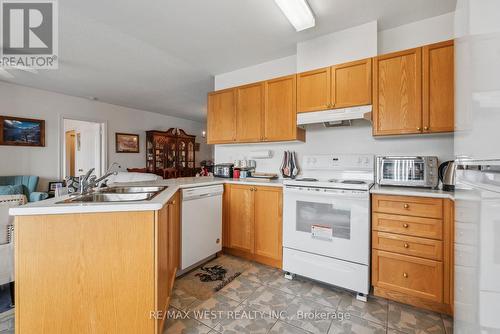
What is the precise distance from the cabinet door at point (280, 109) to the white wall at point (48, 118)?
175 inches

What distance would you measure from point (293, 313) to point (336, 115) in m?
1.80

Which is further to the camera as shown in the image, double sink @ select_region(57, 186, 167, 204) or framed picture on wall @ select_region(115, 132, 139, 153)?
framed picture on wall @ select_region(115, 132, 139, 153)

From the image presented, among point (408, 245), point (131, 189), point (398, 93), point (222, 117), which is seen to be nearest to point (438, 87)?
point (398, 93)

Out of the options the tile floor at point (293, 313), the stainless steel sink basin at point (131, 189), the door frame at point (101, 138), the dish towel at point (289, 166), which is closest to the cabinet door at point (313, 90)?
the dish towel at point (289, 166)

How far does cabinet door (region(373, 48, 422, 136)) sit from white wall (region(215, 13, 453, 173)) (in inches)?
9.4

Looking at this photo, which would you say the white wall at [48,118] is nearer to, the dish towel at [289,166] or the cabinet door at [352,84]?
the dish towel at [289,166]

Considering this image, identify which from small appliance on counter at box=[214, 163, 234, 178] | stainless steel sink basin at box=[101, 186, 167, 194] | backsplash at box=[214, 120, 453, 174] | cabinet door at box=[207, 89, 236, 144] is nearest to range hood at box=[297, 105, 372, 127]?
backsplash at box=[214, 120, 453, 174]

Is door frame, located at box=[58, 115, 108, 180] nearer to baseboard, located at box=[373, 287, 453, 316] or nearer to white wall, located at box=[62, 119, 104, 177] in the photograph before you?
white wall, located at box=[62, 119, 104, 177]

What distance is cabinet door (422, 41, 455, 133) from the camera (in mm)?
1810

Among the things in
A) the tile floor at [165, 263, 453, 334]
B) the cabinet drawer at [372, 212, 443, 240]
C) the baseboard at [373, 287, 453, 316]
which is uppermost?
the cabinet drawer at [372, 212, 443, 240]

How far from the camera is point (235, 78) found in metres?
3.33

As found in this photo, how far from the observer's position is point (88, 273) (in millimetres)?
1222

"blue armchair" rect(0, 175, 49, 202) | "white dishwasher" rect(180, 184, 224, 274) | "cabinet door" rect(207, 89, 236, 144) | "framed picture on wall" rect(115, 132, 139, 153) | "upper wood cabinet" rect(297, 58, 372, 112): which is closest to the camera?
"upper wood cabinet" rect(297, 58, 372, 112)

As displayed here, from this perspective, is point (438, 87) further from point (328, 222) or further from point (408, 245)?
point (328, 222)
